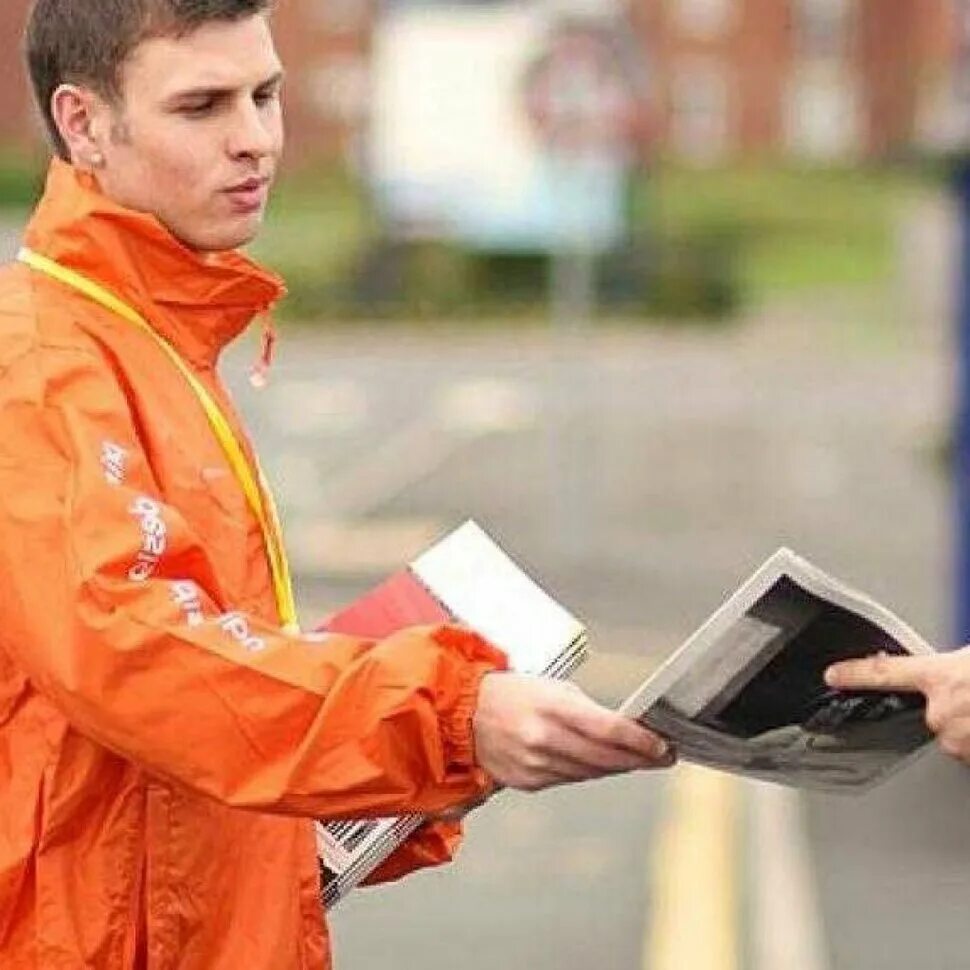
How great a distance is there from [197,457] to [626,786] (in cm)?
901

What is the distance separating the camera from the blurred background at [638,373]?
35.3ft

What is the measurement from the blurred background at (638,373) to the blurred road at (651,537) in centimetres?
4

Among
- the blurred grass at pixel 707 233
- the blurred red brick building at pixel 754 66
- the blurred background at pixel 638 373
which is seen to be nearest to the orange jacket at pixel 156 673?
the blurred background at pixel 638 373

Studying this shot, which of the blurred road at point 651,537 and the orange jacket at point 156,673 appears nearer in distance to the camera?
the orange jacket at point 156,673

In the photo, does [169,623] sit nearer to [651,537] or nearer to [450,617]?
[450,617]

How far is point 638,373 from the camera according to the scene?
43875mm

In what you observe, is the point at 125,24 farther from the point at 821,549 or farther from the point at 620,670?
the point at 821,549

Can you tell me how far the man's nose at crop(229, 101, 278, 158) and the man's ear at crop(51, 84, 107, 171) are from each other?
0.13 metres

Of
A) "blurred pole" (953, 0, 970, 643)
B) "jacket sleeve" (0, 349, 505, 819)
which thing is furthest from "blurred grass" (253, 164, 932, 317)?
"jacket sleeve" (0, 349, 505, 819)

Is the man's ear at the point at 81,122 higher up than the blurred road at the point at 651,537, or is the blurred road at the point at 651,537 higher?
the man's ear at the point at 81,122

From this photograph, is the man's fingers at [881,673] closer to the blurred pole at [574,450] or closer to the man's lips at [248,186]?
the man's lips at [248,186]

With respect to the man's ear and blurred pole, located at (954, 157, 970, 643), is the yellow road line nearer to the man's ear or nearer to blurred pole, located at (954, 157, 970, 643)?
blurred pole, located at (954, 157, 970, 643)

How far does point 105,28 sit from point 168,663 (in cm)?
63

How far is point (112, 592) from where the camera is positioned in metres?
3.62
